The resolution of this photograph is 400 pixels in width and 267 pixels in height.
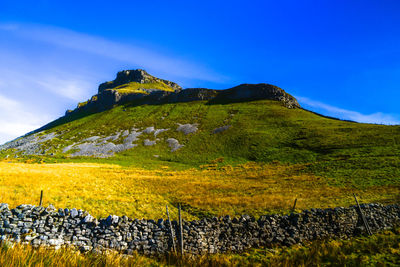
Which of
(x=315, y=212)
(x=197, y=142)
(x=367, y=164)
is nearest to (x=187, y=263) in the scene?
(x=315, y=212)

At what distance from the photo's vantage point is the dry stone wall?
10092 mm

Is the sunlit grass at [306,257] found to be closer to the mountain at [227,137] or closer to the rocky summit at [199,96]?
the mountain at [227,137]

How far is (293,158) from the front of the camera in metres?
52.9

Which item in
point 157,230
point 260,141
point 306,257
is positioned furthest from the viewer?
point 260,141

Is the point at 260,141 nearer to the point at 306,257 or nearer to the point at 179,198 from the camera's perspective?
the point at 179,198

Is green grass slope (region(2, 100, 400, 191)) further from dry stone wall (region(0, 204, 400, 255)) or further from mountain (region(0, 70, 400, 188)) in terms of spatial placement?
dry stone wall (region(0, 204, 400, 255))

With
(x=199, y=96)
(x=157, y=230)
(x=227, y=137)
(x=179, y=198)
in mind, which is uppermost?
(x=199, y=96)

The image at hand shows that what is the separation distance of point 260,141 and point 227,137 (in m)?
13.3

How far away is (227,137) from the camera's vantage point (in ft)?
250

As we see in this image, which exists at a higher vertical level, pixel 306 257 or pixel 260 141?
pixel 260 141

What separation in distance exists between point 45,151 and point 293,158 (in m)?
90.1

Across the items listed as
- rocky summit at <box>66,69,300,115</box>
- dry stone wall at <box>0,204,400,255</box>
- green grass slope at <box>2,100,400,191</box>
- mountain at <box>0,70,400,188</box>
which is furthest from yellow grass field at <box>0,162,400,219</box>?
rocky summit at <box>66,69,300,115</box>

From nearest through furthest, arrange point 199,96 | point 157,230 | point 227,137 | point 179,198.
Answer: point 157,230 → point 179,198 → point 227,137 → point 199,96

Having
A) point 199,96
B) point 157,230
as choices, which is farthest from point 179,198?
point 199,96
